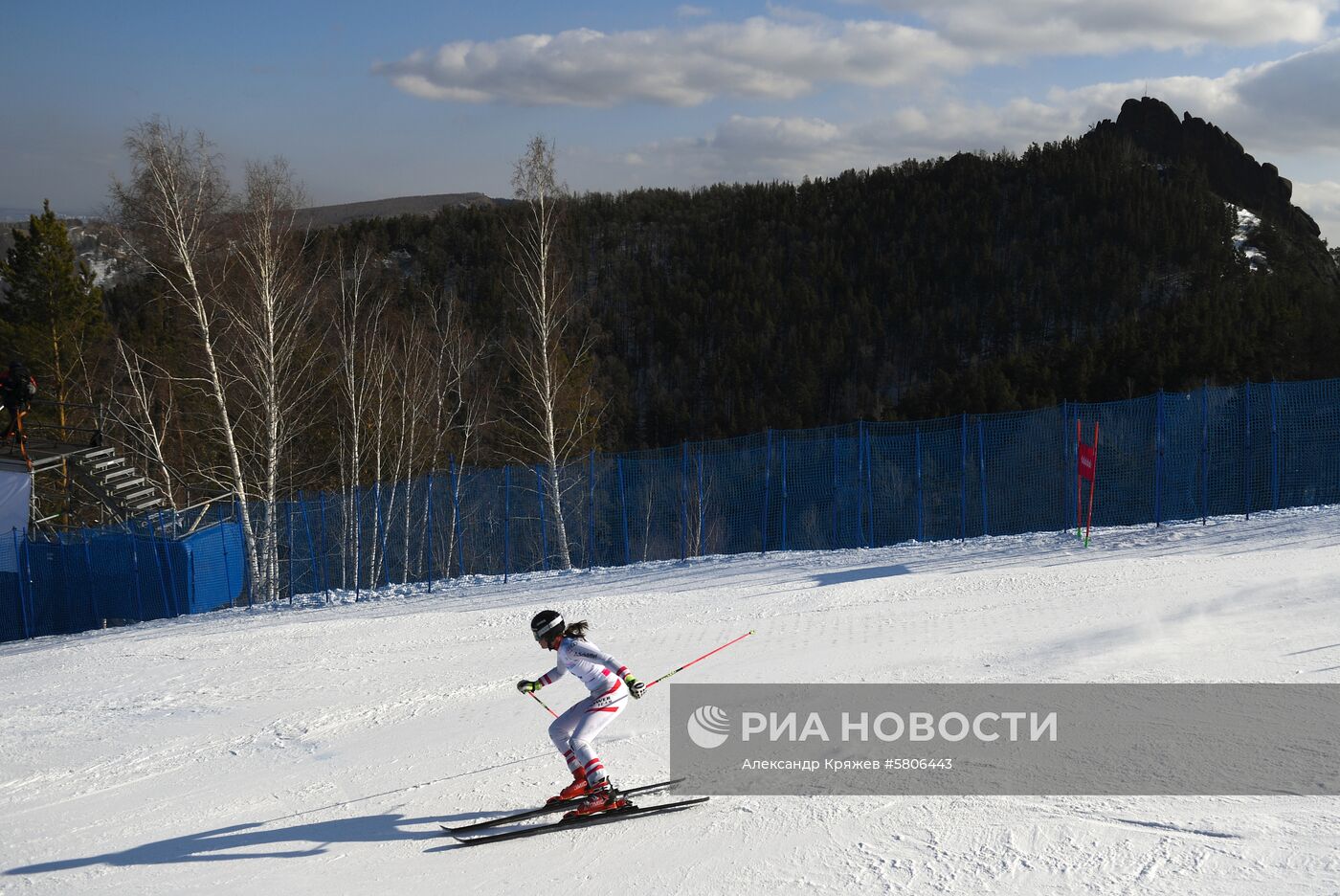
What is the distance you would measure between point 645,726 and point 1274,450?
16.2 m

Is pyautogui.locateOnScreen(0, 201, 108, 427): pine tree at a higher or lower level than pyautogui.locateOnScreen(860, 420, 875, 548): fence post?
higher

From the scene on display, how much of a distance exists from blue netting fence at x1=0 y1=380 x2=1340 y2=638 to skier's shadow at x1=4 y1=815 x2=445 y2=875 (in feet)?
43.9

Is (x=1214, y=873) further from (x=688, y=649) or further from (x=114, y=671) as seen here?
(x=114, y=671)

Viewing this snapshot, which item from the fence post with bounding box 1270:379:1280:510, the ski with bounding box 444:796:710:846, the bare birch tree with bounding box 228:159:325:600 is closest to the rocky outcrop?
the fence post with bounding box 1270:379:1280:510

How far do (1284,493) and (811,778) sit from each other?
1688 cm

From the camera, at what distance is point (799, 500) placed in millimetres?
24250

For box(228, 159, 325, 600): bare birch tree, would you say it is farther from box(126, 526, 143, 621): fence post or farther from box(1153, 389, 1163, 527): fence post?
box(1153, 389, 1163, 527): fence post

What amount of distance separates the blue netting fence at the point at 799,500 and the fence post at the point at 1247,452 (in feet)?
0.14

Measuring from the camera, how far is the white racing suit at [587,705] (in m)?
7.38

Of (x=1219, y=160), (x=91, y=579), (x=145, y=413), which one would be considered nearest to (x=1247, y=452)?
(x=145, y=413)

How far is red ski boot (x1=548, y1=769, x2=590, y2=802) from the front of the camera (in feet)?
24.3

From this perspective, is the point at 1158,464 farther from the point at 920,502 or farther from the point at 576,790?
the point at 576,790

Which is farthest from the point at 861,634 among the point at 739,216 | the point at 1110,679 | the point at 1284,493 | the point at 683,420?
the point at 739,216

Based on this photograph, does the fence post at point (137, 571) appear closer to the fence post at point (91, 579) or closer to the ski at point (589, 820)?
the fence post at point (91, 579)
